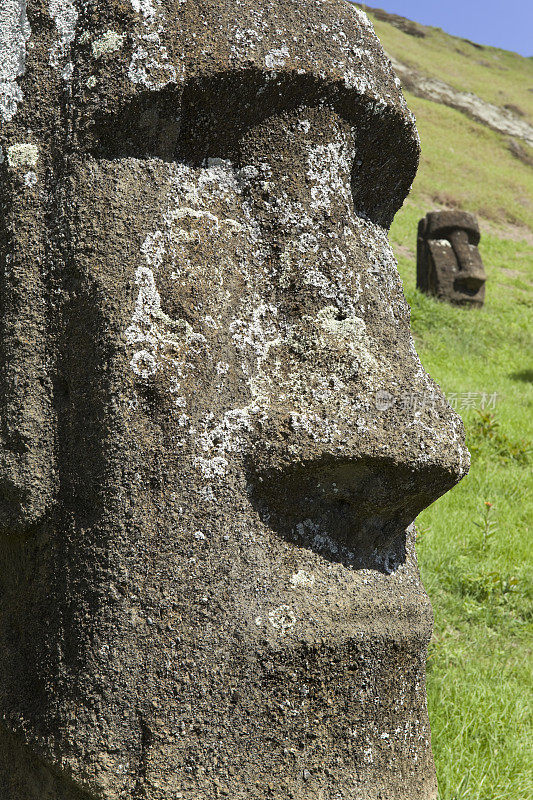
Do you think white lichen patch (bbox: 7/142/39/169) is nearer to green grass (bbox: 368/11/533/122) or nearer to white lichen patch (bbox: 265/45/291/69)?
white lichen patch (bbox: 265/45/291/69)

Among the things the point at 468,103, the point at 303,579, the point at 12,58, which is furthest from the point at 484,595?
the point at 468,103

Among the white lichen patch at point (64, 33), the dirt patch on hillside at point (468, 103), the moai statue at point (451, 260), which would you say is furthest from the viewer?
the dirt patch on hillside at point (468, 103)

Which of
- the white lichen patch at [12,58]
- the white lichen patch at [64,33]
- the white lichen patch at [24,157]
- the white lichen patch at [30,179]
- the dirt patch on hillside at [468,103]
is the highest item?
the white lichen patch at [64,33]

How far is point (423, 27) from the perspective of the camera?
43.8 metres

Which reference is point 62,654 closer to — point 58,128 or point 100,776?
point 100,776

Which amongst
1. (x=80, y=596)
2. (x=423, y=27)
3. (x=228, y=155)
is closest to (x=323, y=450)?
(x=80, y=596)

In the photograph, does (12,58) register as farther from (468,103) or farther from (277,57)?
(468,103)

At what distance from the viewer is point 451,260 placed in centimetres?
842

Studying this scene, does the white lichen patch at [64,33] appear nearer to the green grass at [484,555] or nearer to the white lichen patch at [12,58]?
the white lichen patch at [12,58]

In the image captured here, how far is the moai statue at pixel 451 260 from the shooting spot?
8.34 m

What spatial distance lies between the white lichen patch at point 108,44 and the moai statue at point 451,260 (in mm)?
7528

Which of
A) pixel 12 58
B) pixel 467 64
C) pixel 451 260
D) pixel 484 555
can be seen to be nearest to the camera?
pixel 12 58

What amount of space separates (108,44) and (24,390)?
54 cm

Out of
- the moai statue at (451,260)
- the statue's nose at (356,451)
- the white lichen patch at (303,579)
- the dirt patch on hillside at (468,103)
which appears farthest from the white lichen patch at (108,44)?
the dirt patch on hillside at (468,103)
